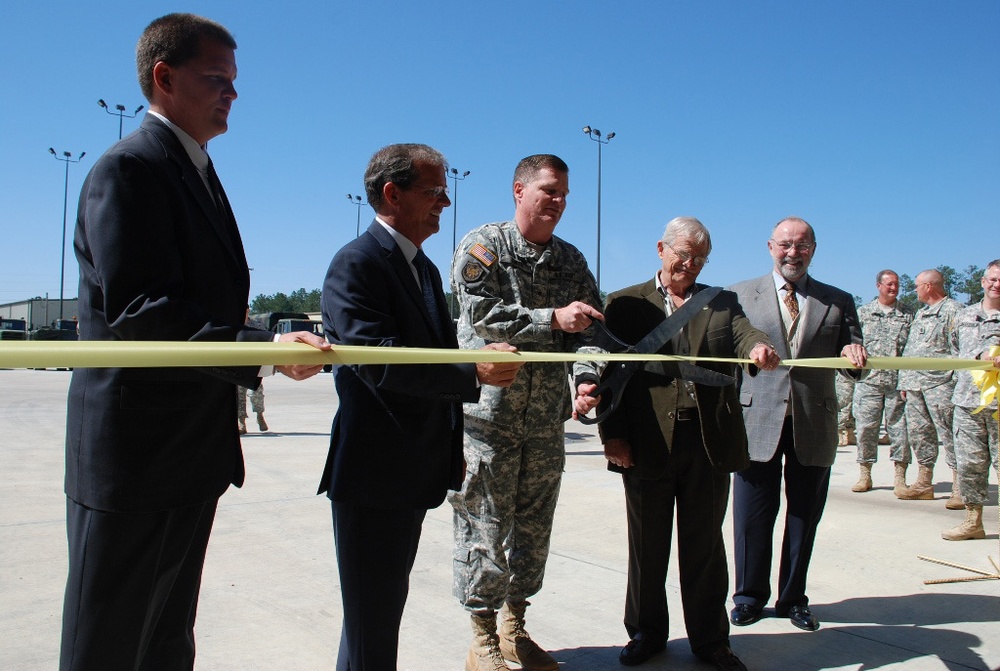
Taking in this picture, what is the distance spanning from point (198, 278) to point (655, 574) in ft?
7.83

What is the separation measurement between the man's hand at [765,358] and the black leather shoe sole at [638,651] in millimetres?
1306

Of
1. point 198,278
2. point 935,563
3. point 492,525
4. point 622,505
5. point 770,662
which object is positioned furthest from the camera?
point 622,505

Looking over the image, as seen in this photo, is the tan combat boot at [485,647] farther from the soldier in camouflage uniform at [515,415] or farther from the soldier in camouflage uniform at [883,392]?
the soldier in camouflage uniform at [883,392]

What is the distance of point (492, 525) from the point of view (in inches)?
124

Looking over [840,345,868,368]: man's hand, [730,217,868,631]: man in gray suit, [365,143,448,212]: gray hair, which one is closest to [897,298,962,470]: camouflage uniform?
[730,217,868,631]: man in gray suit

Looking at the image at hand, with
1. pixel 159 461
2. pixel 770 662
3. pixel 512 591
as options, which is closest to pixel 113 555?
pixel 159 461

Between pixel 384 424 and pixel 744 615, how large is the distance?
241 centimetres

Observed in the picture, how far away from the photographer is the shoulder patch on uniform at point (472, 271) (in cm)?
325

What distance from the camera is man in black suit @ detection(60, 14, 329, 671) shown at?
1762 millimetres

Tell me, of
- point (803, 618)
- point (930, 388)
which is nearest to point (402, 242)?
point (803, 618)

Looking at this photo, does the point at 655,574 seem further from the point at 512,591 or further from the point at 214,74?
the point at 214,74

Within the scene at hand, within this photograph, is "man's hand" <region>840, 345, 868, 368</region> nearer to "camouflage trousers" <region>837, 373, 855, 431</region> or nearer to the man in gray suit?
the man in gray suit

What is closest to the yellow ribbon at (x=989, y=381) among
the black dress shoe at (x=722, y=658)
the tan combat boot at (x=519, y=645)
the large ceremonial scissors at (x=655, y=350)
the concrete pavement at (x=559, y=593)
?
the concrete pavement at (x=559, y=593)

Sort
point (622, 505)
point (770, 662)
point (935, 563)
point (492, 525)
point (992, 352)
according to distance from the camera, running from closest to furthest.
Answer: point (492, 525) < point (770, 662) < point (992, 352) < point (935, 563) < point (622, 505)
